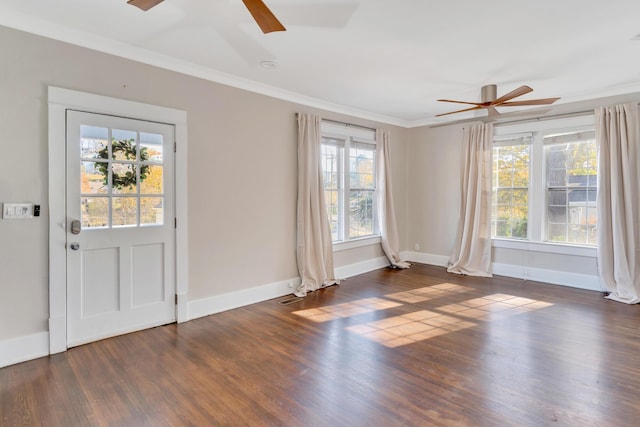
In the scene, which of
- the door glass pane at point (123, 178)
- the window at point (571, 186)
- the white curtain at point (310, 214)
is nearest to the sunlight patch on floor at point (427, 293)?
the white curtain at point (310, 214)

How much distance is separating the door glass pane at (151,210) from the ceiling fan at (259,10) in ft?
6.23

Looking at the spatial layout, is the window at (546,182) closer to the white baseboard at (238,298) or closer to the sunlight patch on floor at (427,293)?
the sunlight patch on floor at (427,293)

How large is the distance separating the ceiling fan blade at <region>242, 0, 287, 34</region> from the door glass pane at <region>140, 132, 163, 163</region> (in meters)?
1.86

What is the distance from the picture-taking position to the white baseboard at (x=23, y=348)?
8.80 ft

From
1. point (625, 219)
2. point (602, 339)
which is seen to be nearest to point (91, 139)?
point (602, 339)

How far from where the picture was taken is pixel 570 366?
270cm

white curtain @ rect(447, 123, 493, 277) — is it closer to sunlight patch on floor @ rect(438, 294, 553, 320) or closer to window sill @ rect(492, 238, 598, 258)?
window sill @ rect(492, 238, 598, 258)

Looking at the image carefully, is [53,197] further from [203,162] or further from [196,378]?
[196,378]

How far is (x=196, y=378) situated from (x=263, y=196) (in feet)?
7.87

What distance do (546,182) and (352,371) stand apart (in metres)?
4.49

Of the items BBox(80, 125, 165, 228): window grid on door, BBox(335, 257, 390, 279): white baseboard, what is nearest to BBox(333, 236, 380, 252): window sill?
BBox(335, 257, 390, 279): white baseboard

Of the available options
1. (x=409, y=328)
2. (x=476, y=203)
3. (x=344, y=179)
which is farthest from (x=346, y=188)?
(x=409, y=328)

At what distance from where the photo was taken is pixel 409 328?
3.49 metres

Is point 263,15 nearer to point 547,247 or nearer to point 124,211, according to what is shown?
point 124,211
